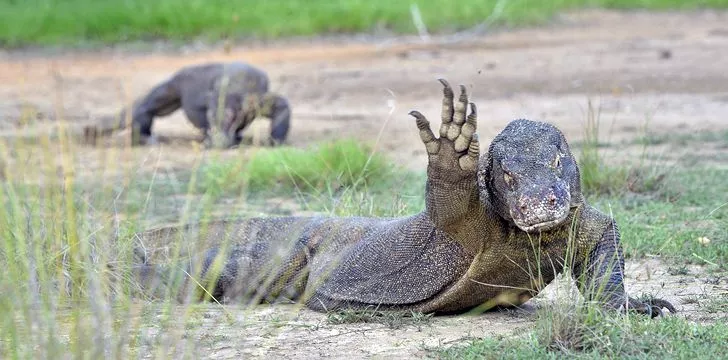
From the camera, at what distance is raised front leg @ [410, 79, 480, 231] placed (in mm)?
4121

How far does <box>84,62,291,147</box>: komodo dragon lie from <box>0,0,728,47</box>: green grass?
750cm

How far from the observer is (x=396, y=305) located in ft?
15.6

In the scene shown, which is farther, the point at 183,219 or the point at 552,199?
the point at 552,199

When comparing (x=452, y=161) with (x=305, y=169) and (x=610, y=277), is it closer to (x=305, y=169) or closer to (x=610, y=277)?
(x=610, y=277)

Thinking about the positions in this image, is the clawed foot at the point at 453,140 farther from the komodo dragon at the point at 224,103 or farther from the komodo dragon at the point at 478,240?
the komodo dragon at the point at 224,103

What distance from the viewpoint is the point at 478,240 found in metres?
4.45

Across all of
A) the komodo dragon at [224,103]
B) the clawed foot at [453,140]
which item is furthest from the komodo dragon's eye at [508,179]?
the komodo dragon at [224,103]

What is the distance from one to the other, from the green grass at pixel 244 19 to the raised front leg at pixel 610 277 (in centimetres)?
1404

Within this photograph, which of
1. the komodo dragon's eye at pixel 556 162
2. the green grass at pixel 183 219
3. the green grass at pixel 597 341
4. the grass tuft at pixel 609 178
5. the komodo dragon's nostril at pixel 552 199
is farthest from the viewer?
the grass tuft at pixel 609 178

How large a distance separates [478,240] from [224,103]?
19.3 feet

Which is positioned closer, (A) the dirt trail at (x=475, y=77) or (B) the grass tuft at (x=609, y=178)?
(B) the grass tuft at (x=609, y=178)

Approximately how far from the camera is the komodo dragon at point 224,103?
10.2m

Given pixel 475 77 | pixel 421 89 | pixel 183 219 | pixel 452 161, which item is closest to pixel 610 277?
pixel 452 161

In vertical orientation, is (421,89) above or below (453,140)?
below
